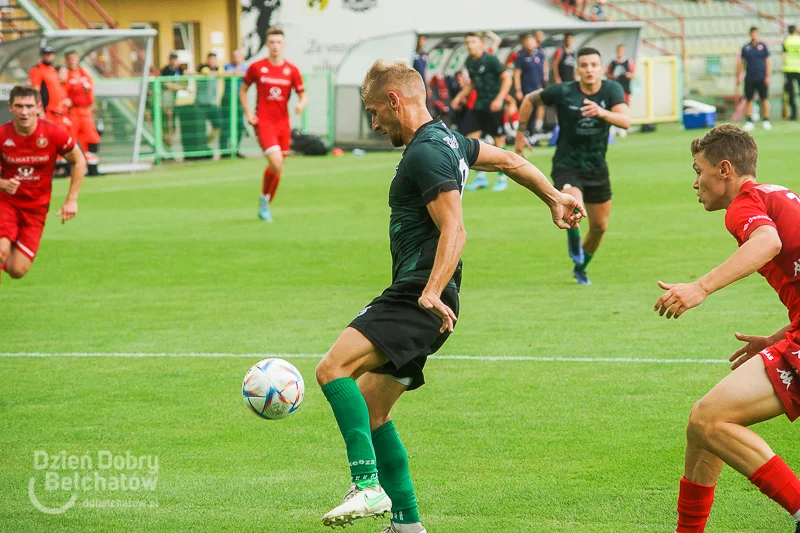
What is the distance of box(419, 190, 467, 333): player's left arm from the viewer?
15.4ft

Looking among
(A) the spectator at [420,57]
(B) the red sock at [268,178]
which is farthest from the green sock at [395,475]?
(A) the spectator at [420,57]

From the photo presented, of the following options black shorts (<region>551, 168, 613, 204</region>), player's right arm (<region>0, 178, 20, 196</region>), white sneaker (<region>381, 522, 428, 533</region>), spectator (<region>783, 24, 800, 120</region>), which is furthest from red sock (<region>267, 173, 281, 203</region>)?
spectator (<region>783, 24, 800, 120</region>)

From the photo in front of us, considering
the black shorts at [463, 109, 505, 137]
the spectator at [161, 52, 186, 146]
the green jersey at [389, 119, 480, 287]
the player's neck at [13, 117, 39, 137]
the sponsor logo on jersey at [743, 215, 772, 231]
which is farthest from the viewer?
the spectator at [161, 52, 186, 146]

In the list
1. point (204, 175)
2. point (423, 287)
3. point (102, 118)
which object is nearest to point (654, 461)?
point (423, 287)

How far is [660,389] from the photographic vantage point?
7465mm

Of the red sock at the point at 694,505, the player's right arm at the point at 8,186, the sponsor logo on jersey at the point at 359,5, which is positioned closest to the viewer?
the red sock at the point at 694,505

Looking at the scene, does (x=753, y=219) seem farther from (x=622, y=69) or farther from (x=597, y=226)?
(x=622, y=69)

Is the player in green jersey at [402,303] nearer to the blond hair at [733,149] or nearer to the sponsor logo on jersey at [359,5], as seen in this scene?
the blond hair at [733,149]

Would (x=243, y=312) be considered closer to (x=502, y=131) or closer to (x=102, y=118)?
(x=502, y=131)

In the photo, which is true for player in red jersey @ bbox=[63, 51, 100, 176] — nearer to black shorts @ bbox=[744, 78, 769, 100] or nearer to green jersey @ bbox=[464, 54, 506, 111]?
green jersey @ bbox=[464, 54, 506, 111]

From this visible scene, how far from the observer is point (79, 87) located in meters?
24.0

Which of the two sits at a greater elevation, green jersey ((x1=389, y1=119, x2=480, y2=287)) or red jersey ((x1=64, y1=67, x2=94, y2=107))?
green jersey ((x1=389, y1=119, x2=480, y2=287))

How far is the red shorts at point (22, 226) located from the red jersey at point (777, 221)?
24.3ft

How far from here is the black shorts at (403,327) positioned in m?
4.80
